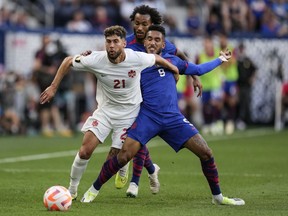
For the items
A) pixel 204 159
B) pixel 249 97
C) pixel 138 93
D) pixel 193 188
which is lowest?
pixel 249 97

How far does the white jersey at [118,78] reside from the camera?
11.5 meters

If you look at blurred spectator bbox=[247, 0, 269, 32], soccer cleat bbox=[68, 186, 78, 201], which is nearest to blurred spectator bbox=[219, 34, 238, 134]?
blurred spectator bbox=[247, 0, 269, 32]

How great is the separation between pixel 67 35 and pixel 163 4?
5.81 m

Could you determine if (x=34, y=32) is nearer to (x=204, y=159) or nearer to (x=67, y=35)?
(x=67, y=35)

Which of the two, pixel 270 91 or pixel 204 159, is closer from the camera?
pixel 204 159

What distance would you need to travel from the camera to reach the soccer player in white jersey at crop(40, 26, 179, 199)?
37.4 ft

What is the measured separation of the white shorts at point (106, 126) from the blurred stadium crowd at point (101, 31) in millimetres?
12888

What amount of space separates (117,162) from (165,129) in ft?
2.34

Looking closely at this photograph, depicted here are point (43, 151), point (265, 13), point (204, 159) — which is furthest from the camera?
point (265, 13)

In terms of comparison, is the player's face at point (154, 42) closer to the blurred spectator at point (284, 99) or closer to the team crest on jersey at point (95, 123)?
the team crest on jersey at point (95, 123)

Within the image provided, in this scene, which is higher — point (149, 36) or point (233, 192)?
point (149, 36)

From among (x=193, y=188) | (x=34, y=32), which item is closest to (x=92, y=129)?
(x=193, y=188)

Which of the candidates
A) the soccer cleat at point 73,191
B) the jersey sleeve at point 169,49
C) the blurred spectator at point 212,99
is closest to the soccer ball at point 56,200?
the soccer cleat at point 73,191

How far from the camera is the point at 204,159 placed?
37.6 ft
